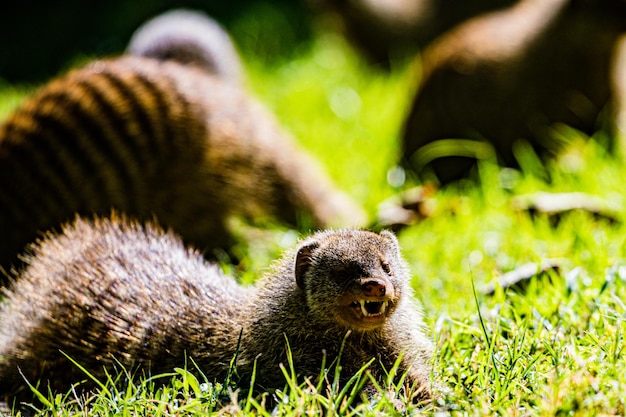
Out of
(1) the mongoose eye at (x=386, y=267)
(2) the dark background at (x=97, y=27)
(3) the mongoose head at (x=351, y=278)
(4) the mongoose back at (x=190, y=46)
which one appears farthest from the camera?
(2) the dark background at (x=97, y=27)

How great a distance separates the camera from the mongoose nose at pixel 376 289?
7.80ft

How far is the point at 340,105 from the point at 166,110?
91.1 inches

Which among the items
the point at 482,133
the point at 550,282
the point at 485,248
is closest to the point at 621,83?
the point at 482,133

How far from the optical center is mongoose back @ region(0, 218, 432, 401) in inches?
99.1

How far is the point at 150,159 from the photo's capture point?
3975 mm

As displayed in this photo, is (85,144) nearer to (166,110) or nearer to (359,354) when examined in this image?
(166,110)

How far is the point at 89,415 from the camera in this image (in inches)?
94.2

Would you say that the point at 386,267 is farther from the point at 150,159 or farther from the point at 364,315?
the point at 150,159

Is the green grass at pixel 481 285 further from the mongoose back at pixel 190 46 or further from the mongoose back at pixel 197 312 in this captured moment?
the mongoose back at pixel 190 46

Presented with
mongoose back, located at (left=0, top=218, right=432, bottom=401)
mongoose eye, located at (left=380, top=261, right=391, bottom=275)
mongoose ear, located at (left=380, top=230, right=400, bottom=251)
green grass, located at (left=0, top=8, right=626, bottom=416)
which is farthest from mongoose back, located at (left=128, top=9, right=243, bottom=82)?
mongoose eye, located at (left=380, top=261, right=391, bottom=275)

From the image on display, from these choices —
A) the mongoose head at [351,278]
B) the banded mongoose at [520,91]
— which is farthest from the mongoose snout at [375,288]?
the banded mongoose at [520,91]

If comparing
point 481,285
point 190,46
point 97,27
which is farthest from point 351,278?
point 97,27

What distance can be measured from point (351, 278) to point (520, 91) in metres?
2.78

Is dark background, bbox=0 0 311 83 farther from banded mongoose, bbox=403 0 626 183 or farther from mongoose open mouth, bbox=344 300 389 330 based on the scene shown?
mongoose open mouth, bbox=344 300 389 330
